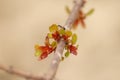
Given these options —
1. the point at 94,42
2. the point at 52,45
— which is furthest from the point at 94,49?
the point at 52,45

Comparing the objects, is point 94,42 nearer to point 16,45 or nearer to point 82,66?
point 82,66

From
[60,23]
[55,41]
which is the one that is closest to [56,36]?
[55,41]

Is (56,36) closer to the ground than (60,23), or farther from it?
closer to the ground

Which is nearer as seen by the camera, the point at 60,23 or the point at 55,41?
the point at 55,41

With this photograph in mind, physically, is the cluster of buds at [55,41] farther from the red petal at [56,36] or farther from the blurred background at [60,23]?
the blurred background at [60,23]

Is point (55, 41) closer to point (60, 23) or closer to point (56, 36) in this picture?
point (56, 36)

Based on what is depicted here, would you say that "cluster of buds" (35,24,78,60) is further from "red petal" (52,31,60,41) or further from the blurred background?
the blurred background

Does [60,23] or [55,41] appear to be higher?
[60,23]

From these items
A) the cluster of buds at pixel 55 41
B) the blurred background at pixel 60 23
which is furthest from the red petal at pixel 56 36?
the blurred background at pixel 60 23

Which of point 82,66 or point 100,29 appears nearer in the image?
point 82,66
